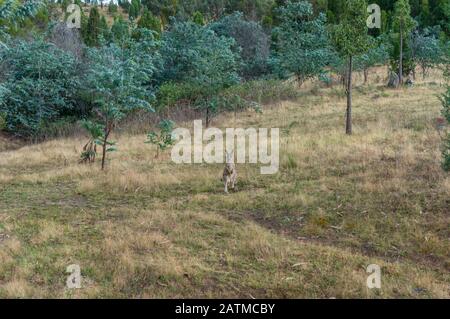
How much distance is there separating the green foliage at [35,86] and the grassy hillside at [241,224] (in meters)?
8.19

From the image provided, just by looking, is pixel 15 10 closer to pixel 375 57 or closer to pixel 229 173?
pixel 229 173

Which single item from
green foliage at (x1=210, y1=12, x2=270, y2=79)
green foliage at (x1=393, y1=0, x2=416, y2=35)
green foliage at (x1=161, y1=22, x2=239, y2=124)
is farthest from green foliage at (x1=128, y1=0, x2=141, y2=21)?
green foliage at (x1=393, y1=0, x2=416, y2=35)

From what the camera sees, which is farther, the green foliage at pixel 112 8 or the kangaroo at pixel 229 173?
the green foliage at pixel 112 8

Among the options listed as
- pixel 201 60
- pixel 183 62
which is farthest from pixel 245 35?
pixel 201 60

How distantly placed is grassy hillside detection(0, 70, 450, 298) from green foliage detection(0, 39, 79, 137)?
8194 millimetres

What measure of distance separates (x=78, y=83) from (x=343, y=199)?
61.1 ft

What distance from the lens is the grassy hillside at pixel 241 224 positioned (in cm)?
602

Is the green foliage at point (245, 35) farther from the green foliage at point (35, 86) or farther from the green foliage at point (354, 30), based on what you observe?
the green foliage at point (354, 30)

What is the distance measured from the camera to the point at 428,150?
11.9 metres

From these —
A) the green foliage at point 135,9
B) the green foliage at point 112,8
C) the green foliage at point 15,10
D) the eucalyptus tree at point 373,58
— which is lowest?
the green foliage at point 15,10

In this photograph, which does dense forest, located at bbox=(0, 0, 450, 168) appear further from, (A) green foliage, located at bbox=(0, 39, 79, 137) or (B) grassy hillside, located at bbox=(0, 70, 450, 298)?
(B) grassy hillside, located at bbox=(0, 70, 450, 298)

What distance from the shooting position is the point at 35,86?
22297 mm

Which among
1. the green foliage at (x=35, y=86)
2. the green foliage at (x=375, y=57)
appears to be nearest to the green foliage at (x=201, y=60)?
the green foliage at (x=35, y=86)
